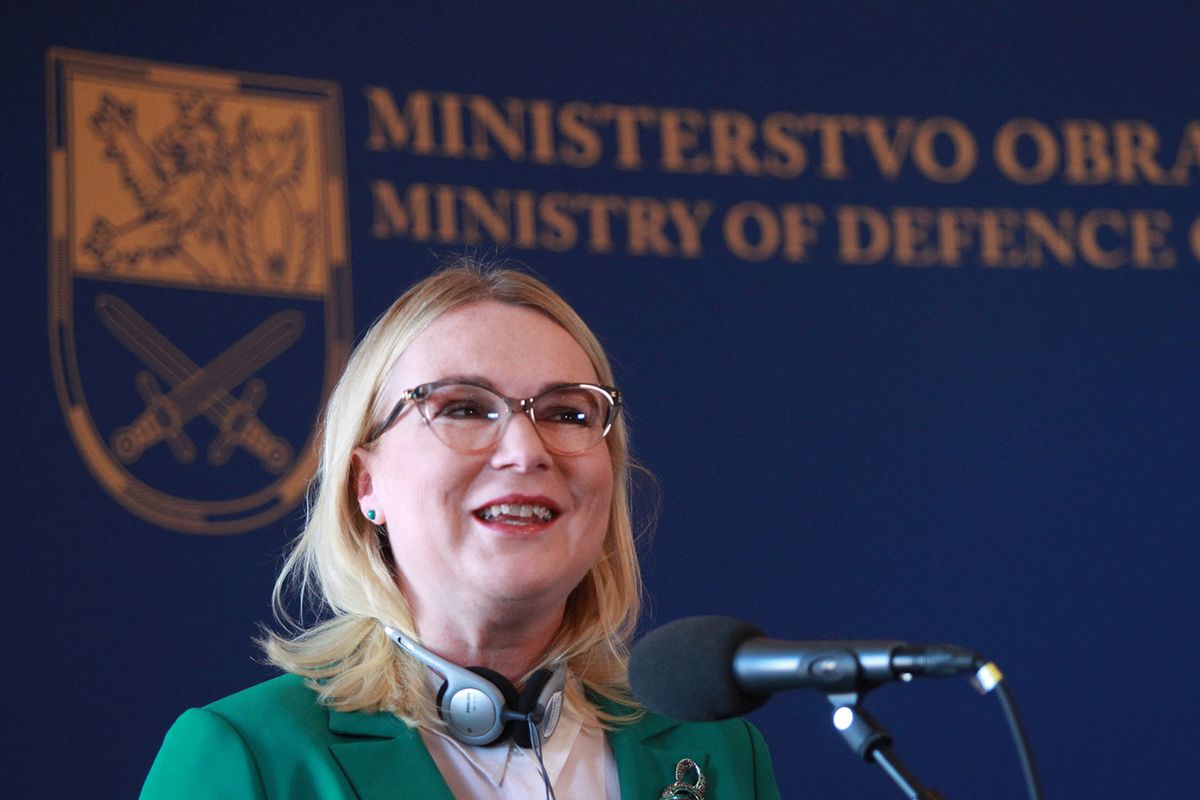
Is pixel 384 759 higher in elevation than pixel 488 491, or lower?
lower

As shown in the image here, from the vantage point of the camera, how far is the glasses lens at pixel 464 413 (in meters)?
2.09

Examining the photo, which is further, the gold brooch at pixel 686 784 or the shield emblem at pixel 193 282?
the shield emblem at pixel 193 282

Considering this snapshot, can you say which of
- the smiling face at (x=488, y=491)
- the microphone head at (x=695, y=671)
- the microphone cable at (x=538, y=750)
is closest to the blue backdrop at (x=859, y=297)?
the smiling face at (x=488, y=491)

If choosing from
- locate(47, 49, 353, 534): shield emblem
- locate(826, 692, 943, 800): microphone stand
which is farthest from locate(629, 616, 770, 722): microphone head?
locate(47, 49, 353, 534): shield emblem

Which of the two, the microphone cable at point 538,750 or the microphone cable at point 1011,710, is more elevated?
the microphone cable at point 1011,710

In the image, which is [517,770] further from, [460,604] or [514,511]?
[514,511]

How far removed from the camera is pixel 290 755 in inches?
78.2

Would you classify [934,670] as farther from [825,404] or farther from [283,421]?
[825,404]

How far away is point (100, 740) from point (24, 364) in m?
0.84

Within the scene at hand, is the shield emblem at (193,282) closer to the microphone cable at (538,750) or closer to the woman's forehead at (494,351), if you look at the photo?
the woman's forehead at (494,351)

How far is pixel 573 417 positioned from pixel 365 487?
1.03ft

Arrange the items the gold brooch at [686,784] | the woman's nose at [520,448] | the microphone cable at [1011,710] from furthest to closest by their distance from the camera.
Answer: the gold brooch at [686,784] < the woman's nose at [520,448] < the microphone cable at [1011,710]

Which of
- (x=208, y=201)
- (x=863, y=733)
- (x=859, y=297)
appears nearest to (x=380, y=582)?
(x=863, y=733)

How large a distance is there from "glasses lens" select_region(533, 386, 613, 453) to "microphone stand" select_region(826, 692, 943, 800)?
85 cm
